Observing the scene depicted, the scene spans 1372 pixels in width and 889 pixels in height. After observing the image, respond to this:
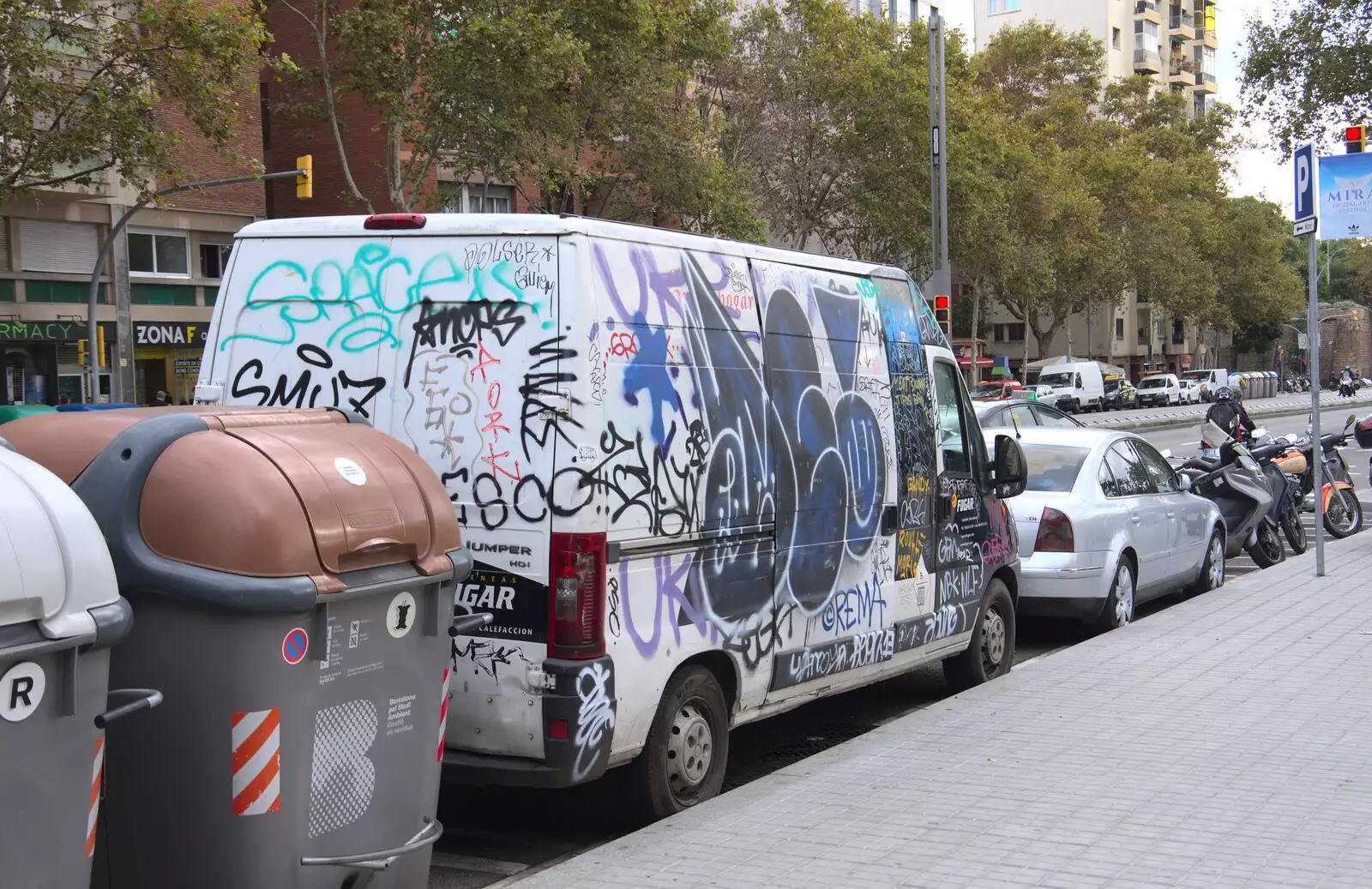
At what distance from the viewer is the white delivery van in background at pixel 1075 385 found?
58.9m

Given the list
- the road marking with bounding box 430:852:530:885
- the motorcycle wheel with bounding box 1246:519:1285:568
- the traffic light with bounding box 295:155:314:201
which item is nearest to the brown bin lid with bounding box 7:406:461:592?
the road marking with bounding box 430:852:530:885

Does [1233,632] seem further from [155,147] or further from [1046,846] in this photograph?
[155,147]

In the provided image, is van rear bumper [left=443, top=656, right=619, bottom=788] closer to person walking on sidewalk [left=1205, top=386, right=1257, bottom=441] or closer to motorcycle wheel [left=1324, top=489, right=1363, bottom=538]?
motorcycle wheel [left=1324, top=489, right=1363, bottom=538]

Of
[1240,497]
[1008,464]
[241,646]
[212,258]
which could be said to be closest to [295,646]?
[241,646]

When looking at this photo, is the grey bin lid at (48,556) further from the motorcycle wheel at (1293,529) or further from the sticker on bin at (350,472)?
the motorcycle wheel at (1293,529)

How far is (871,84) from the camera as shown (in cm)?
3888

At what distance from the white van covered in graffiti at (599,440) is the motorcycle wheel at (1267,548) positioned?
8712mm

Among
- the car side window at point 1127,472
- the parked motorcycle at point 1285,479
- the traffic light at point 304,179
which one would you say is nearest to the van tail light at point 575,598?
the car side window at point 1127,472

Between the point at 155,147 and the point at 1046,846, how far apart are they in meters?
17.3

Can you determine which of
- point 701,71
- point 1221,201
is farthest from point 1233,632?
point 1221,201

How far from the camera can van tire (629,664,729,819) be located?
18.0 ft

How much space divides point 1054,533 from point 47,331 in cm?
2590

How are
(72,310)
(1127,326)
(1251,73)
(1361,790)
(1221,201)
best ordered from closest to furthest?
(1361,790), (1251,73), (72,310), (1221,201), (1127,326)

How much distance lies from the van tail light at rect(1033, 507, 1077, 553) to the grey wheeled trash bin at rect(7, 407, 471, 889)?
6559 millimetres
